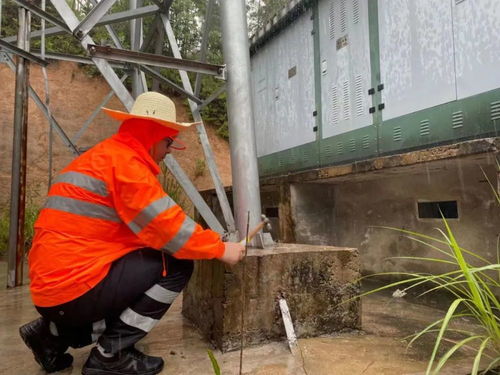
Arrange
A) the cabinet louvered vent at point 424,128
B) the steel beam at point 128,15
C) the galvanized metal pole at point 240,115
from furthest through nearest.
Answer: the cabinet louvered vent at point 424,128, the steel beam at point 128,15, the galvanized metal pole at point 240,115

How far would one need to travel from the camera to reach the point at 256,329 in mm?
2088

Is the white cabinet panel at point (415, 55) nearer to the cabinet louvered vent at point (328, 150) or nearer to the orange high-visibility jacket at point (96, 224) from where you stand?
the cabinet louvered vent at point (328, 150)

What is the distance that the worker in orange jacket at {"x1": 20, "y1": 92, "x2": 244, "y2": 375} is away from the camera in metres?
1.54

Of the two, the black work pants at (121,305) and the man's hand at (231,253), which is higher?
the man's hand at (231,253)

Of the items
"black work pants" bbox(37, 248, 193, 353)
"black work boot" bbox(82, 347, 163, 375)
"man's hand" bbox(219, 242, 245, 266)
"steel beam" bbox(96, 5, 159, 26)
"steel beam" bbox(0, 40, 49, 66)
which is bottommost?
"black work boot" bbox(82, 347, 163, 375)

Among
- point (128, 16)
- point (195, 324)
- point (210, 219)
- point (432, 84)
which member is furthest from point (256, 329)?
point (432, 84)

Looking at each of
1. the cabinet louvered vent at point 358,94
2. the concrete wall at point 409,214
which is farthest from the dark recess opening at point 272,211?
the cabinet louvered vent at point 358,94

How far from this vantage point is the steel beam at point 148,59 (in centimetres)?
217

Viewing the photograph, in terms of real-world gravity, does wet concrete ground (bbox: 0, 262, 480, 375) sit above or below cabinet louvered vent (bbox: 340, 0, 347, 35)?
below

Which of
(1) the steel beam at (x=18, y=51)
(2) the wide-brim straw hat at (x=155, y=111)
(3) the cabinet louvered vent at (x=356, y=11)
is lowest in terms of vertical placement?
(2) the wide-brim straw hat at (x=155, y=111)

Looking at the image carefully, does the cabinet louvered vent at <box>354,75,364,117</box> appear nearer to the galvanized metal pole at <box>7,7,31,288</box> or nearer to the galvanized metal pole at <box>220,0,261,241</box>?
the galvanized metal pole at <box>220,0,261,241</box>

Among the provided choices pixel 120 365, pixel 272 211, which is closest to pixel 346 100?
pixel 272 211

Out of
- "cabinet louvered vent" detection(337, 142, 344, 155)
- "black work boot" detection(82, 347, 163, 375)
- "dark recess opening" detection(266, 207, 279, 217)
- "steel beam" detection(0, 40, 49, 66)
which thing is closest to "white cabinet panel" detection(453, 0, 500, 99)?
"cabinet louvered vent" detection(337, 142, 344, 155)

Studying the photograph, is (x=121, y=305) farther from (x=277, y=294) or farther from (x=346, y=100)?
(x=346, y=100)
